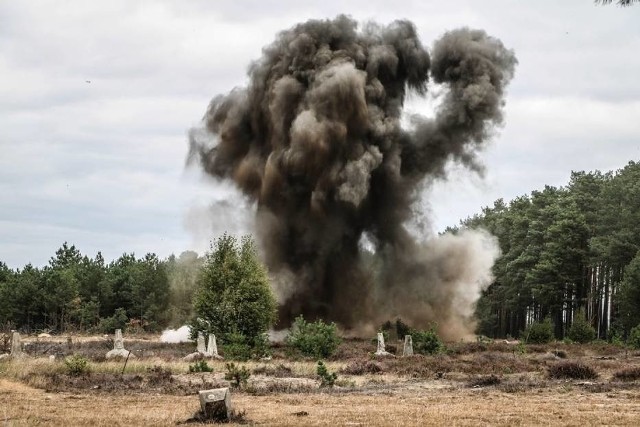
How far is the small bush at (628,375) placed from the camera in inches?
1168

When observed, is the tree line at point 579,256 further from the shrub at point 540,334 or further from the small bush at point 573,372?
Answer: the small bush at point 573,372

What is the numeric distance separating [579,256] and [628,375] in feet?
165

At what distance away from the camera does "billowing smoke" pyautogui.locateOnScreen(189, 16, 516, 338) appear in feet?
221

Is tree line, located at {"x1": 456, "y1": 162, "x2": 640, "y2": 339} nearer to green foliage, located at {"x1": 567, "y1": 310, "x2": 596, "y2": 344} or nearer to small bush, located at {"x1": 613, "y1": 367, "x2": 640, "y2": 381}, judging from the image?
green foliage, located at {"x1": 567, "y1": 310, "x2": 596, "y2": 344}

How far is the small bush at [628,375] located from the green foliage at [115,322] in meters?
61.5

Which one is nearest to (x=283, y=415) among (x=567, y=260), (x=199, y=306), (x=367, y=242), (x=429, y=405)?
(x=429, y=405)

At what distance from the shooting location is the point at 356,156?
68.1m

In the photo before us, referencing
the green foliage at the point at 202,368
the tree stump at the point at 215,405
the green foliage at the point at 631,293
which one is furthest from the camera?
the green foliage at the point at 631,293

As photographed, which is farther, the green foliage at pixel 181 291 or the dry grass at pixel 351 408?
the green foliage at pixel 181 291

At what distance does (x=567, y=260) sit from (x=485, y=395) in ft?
185

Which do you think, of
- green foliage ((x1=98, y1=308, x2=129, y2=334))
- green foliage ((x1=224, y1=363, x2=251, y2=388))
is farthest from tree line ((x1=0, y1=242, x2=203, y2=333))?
green foliage ((x1=224, y1=363, x2=251, y2=388))

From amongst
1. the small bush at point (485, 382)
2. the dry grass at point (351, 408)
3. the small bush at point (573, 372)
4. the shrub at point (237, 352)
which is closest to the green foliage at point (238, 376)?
the dry grass at point (351, 408)

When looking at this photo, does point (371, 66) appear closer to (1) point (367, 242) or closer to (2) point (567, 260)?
(1) point (367, 242)

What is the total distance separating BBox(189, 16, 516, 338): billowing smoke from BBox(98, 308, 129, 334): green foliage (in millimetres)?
21402
